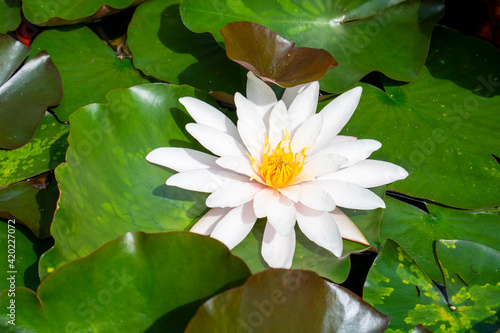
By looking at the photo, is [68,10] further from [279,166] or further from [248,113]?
[279,166]

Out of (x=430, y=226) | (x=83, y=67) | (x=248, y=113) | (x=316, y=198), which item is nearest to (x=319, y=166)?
(x=316, y=198)

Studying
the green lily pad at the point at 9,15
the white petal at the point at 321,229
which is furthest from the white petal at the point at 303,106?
the green lily pad at the point at 9,15

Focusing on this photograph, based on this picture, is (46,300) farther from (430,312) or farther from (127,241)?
(430,312)

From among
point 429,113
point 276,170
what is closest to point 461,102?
point 429,113

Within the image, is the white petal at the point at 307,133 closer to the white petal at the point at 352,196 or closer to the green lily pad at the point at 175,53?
the white petal at the point at 352,196

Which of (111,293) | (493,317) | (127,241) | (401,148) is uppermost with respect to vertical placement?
(127,241)
